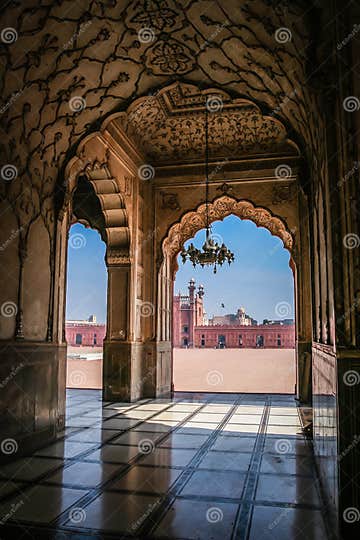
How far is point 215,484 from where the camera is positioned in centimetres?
344

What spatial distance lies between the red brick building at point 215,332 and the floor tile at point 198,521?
2942cm

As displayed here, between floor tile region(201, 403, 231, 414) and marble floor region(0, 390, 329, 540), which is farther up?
marble floor region(0, 390, 329, 540)

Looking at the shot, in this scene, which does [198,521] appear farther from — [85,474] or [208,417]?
[208,417]

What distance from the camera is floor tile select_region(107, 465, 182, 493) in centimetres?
335

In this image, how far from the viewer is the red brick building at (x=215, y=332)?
34.7 metres

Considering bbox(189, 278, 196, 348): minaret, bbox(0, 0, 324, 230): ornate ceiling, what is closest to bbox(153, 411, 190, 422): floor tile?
bbox(0, 0, 324, 230): ornate ceiling

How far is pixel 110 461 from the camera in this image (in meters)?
4.07

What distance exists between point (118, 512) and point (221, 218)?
23.3 ft

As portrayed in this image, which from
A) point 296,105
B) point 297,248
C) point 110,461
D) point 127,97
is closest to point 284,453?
point 110,461

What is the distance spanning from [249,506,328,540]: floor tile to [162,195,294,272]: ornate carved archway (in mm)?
6158

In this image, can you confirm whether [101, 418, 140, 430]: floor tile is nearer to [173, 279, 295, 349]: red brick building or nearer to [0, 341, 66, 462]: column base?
[0, 341, 66, 462]: column base

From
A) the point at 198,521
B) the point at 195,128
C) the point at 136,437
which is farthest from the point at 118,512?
the point at 195,128

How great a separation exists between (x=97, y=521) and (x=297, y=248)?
256 inches

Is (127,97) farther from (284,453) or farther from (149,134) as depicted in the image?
(284,453)
